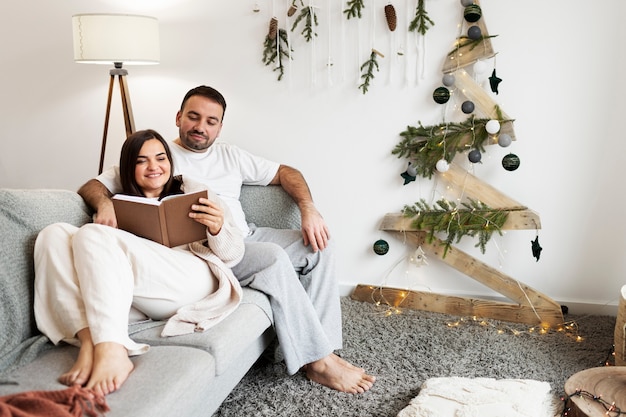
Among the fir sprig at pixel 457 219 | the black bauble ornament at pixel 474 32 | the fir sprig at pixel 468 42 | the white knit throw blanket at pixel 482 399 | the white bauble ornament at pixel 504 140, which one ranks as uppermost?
the black bauble ornament at pixel 474 32

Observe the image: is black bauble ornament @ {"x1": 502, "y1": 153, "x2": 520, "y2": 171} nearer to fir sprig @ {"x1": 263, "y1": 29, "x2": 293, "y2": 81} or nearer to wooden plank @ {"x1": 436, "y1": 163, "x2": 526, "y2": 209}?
wooden plank @ {"x1": 436, "y1": 163, "x2": 526, "y2": 209}

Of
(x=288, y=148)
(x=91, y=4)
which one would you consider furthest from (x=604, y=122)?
(x=91, y=4)

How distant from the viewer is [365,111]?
3014mm

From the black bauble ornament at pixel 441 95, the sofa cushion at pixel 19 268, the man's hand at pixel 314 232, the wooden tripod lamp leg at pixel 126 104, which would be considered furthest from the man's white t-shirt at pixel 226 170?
the black bauble ornament at pixel 441 95

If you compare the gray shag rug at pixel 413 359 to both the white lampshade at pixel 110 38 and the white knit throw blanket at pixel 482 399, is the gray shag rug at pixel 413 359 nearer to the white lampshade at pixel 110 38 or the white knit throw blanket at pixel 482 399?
the white knit throw blanket at pixel 482 399

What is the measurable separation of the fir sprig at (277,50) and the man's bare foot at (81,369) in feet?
5.97

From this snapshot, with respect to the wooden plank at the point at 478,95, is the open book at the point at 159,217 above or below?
below

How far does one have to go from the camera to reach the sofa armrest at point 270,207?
8.61ft

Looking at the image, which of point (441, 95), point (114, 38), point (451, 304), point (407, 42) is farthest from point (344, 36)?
point (451, 304)

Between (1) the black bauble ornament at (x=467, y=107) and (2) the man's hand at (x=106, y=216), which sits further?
(1) the black bauble ornament at (x=467, y=107)

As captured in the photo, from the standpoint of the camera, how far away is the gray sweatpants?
2.12m

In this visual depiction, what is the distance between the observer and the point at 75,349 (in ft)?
5.62

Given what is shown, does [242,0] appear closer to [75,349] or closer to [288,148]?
[288,148]

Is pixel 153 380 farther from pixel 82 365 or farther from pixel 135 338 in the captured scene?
pixel 135 338
